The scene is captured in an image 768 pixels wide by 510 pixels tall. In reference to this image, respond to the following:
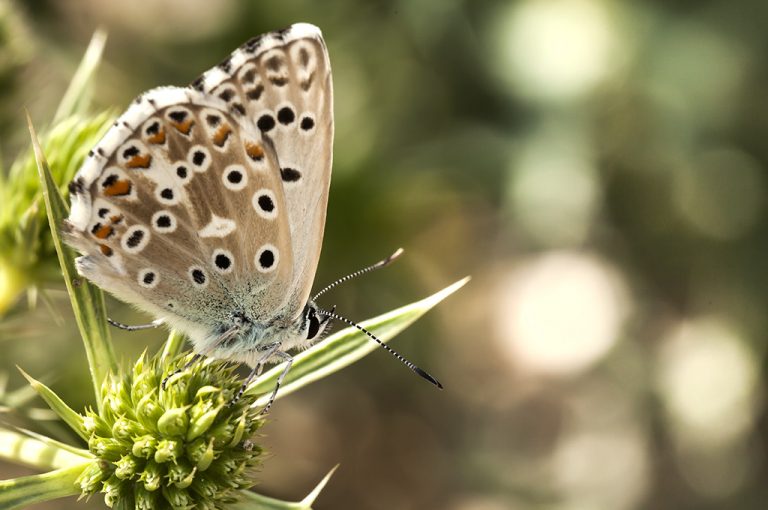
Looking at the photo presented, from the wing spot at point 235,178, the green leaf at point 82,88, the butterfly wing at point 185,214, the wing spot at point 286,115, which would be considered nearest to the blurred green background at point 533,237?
the green leaf at point 82,88

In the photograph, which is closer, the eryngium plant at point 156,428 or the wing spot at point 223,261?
the eryngium plant at point 156,428

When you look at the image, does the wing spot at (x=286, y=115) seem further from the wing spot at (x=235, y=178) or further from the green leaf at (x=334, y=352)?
the green leaf at (x=334, y=352)

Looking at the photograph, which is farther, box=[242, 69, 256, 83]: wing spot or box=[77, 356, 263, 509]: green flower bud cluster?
box=[242, 69, 256, 83]: wing spot

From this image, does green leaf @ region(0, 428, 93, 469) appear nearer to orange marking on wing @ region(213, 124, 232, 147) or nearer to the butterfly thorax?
the butterfly thorax

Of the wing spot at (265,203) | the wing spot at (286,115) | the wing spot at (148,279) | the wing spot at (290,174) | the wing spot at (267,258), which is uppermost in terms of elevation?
the wing spot at (286,115)

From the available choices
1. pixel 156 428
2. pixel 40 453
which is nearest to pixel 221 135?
pixel 156 428

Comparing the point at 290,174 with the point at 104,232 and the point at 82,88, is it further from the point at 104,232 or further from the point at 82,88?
the point at 82,88

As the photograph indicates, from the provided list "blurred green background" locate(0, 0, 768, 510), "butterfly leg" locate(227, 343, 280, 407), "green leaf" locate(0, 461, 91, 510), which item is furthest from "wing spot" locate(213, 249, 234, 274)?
"blurred green background" locate(0, 0, 768, 510)

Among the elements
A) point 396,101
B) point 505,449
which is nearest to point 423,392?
point 505,449
